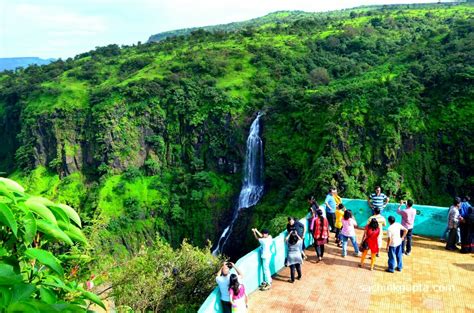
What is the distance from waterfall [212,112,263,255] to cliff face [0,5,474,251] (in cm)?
124

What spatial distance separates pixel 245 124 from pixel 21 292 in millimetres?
49654

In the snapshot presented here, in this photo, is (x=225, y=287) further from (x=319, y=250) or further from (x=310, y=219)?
(x=310, y=219)

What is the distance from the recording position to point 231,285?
334 inches

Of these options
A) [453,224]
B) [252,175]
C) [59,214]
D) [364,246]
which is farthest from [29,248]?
[252,175]

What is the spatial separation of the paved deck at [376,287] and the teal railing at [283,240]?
383 mm

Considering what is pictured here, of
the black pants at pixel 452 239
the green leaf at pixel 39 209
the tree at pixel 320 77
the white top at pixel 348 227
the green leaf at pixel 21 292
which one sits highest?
the tree at pixel 320 77

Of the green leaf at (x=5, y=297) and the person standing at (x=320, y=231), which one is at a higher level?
the green leaf at (x=5, y=297)

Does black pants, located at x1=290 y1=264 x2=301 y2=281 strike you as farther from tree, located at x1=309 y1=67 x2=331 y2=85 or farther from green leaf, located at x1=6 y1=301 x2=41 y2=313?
tree, located at x1=309 y1=67 x2=331 y2=85

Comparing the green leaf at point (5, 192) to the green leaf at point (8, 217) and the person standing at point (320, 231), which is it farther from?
the person standing at point (320, 231)

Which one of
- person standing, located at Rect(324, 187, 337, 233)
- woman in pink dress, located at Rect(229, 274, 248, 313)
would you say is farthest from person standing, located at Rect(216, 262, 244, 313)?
person standing, located at Rect(324, 187, 337, 233)

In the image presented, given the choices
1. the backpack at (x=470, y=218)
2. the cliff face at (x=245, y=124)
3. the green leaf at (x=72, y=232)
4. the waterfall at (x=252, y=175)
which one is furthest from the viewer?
the waterfall at (x=252, y=175)

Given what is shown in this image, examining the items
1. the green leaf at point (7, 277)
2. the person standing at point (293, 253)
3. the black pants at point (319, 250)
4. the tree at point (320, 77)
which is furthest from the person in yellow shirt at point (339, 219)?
the tree at point (320, 77)

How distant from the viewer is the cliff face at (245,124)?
1538 inches

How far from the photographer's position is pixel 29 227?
185 centimetres
